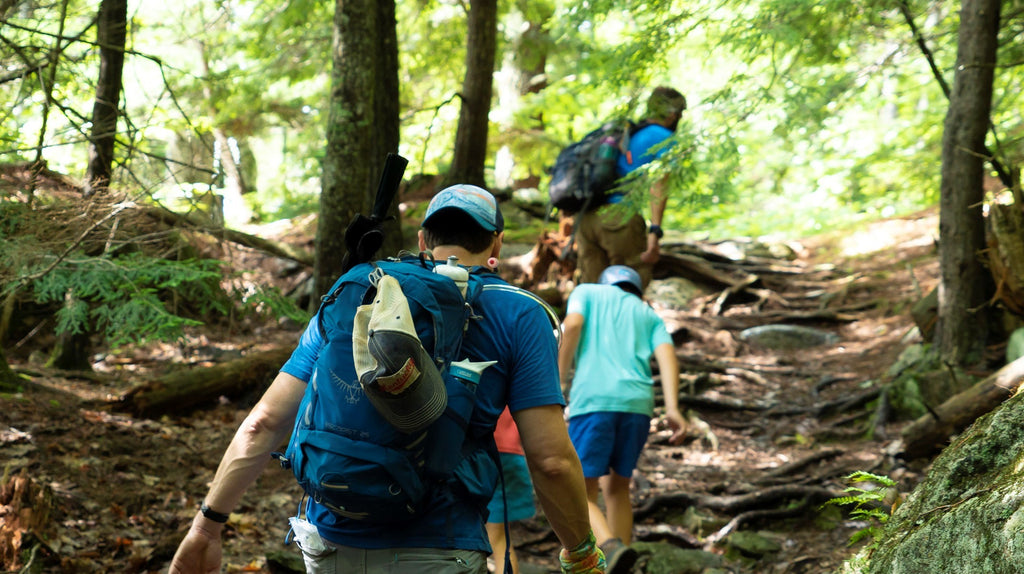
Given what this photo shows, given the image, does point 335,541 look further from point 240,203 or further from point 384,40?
point 240,203

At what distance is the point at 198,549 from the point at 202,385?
5918 mm

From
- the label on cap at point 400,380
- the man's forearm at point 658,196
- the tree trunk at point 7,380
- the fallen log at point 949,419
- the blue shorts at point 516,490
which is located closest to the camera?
the label on cap at point 400,380

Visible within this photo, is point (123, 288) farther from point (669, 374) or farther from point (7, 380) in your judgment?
point (669, 374)

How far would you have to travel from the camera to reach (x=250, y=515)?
19.9 ft

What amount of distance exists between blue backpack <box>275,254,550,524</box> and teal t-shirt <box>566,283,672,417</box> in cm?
321

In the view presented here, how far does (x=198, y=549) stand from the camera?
8.34ft

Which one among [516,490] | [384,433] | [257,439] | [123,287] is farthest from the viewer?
[123,287]

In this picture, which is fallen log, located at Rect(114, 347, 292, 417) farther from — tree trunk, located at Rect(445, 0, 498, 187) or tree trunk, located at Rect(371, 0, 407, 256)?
tree trunk, located at Rect(445, 0, 498, 187)

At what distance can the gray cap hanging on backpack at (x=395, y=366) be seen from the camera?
1932 millimetres

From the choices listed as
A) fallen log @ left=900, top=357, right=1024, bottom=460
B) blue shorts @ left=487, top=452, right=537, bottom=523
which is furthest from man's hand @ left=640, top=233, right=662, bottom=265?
blue shorts @ left=487, top=452, right=537, bottom=523

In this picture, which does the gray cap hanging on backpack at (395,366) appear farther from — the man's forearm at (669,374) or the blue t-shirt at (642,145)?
the blue t-shirt at (642,145)

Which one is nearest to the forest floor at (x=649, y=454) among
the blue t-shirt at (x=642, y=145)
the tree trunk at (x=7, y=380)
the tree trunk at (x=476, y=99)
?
the tree trunk at (x=7, y=380)

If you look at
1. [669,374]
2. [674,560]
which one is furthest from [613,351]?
[674,560]

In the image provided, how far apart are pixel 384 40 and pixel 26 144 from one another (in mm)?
3503
